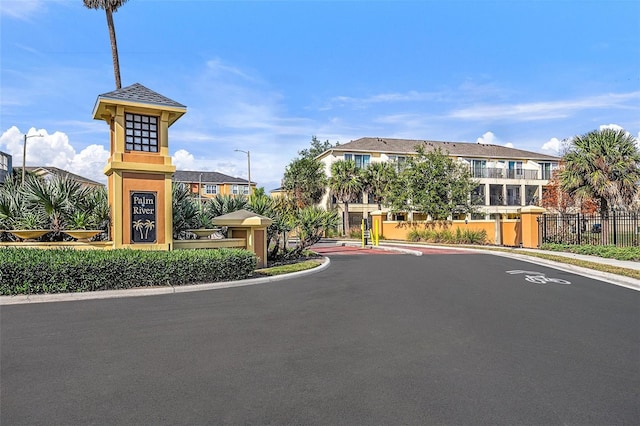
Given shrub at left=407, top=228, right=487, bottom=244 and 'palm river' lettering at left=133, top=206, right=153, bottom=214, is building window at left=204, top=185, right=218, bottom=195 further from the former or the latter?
'palm river' lettering at left=133, top=206, right=153, bottom=214

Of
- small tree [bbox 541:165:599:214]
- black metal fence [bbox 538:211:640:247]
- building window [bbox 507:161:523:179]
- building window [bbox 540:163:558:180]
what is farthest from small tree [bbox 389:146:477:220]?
building window [bbox 540:163:558:180]

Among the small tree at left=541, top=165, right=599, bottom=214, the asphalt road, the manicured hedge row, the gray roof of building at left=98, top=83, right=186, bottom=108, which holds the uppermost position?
the gray roof of building at left=98, top=83, right=186, bottom=108

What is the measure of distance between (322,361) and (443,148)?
175ft

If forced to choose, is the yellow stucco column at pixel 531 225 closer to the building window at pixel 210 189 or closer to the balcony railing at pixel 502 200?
the balcony railing at pixel 502 200

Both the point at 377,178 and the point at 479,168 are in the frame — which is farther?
the point at 479,168

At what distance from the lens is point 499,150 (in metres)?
58.4

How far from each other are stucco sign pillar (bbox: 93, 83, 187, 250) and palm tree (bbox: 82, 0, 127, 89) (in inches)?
472

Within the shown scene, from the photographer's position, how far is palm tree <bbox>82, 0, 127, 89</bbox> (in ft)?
82.7

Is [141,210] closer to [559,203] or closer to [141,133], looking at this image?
[141,133]

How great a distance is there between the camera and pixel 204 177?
3068 inches

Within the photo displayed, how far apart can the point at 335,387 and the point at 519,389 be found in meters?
1.97

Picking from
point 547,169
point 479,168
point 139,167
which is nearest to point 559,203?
point 479,168

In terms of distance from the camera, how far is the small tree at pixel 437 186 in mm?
38781

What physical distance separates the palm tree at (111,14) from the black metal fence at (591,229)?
26.6m
